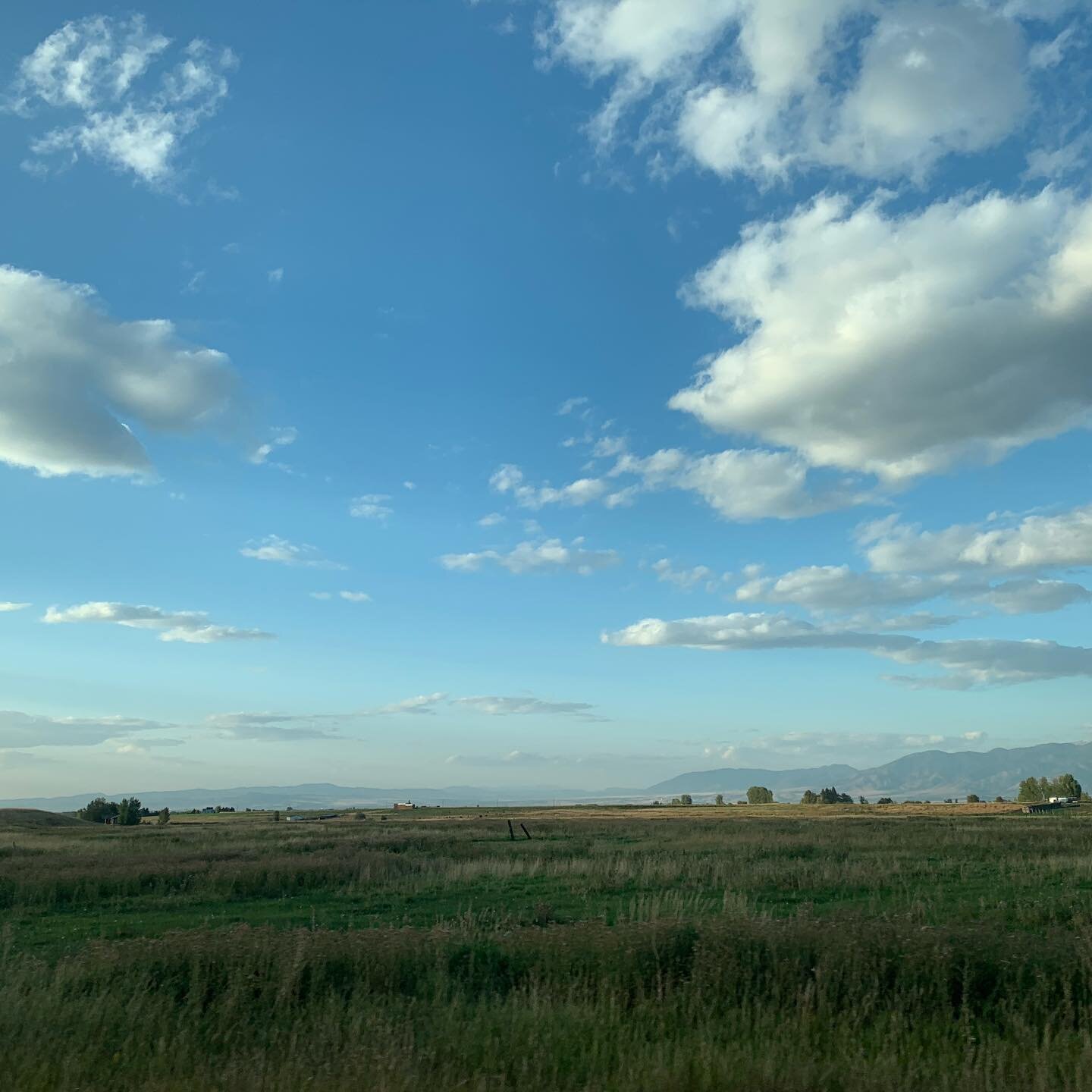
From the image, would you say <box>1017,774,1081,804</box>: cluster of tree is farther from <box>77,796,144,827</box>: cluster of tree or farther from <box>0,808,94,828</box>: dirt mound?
<box>0,808,94,828</box>: dirt mound

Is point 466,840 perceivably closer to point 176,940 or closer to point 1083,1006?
point 176,940

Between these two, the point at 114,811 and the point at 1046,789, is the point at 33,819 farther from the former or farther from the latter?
the point at 1046,789

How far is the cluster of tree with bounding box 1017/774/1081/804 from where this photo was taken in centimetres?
16175

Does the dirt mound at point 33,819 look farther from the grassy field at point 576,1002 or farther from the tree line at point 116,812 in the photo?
the grassy field at point 576,1002

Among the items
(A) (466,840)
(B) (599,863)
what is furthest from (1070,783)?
(B) (599,863)

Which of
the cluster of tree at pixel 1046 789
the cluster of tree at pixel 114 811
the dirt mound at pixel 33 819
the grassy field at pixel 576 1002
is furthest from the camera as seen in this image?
the cluster of tree at pixel 1046 789

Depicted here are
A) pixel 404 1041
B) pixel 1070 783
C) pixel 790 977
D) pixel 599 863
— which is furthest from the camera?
pixel 1070 783

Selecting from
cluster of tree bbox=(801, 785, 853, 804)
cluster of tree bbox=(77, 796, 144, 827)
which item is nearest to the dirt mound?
cluster of tree bbox=(77, 796, 144, 827)

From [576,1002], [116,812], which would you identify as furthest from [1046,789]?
[576,1002]

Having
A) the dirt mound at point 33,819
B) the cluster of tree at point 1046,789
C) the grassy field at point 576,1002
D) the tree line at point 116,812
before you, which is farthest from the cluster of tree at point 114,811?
the cluster of tree at point 1046,789

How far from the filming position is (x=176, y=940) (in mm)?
10727

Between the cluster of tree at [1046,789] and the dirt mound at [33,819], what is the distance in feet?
497

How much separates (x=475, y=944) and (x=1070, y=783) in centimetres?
18585

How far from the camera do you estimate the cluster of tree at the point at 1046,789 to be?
531ft
